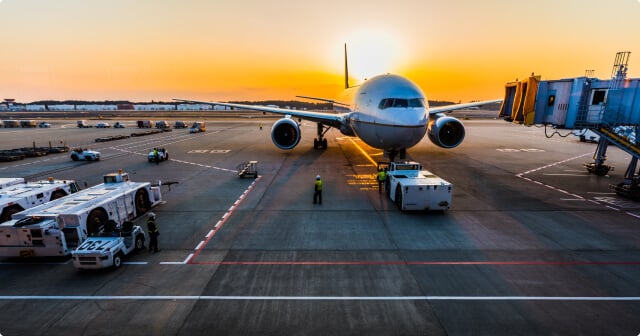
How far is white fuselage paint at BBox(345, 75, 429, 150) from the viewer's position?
20.0m

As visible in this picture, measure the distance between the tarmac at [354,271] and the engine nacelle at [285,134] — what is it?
9536 millimetres

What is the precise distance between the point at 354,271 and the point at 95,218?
413 inches

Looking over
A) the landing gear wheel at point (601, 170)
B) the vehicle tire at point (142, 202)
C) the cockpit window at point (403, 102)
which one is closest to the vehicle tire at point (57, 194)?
the vehicle tire at point (142, 202)

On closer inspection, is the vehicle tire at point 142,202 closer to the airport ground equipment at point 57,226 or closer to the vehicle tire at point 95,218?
the airport ground equipment at point 57,226

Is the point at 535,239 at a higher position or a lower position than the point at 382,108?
lower

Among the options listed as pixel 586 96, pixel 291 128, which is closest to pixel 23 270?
pixel 291 128

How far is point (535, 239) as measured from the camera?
12.8m

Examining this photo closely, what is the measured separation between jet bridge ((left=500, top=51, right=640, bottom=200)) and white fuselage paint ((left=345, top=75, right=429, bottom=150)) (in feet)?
28.6

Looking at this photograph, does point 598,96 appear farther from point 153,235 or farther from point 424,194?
A: point 153,235

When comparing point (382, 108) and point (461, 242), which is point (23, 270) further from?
point (382, 108)

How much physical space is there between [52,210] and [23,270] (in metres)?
2.33

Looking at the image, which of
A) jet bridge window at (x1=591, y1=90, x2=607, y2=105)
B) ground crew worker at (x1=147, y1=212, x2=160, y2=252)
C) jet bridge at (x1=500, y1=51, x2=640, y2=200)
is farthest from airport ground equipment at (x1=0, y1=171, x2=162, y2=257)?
jet bridge window at (x1=591, y1=90, x2=607, y2=105)

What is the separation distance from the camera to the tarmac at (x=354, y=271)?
7.80m

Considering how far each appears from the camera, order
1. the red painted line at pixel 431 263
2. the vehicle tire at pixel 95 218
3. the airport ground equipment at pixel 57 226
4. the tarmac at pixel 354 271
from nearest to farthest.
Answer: the tarmac at pixel 354 271, the red painted line at pixel 431 263, the airport ground equipment at pixel 57 226, the vehicle tire at pixel 95 218
